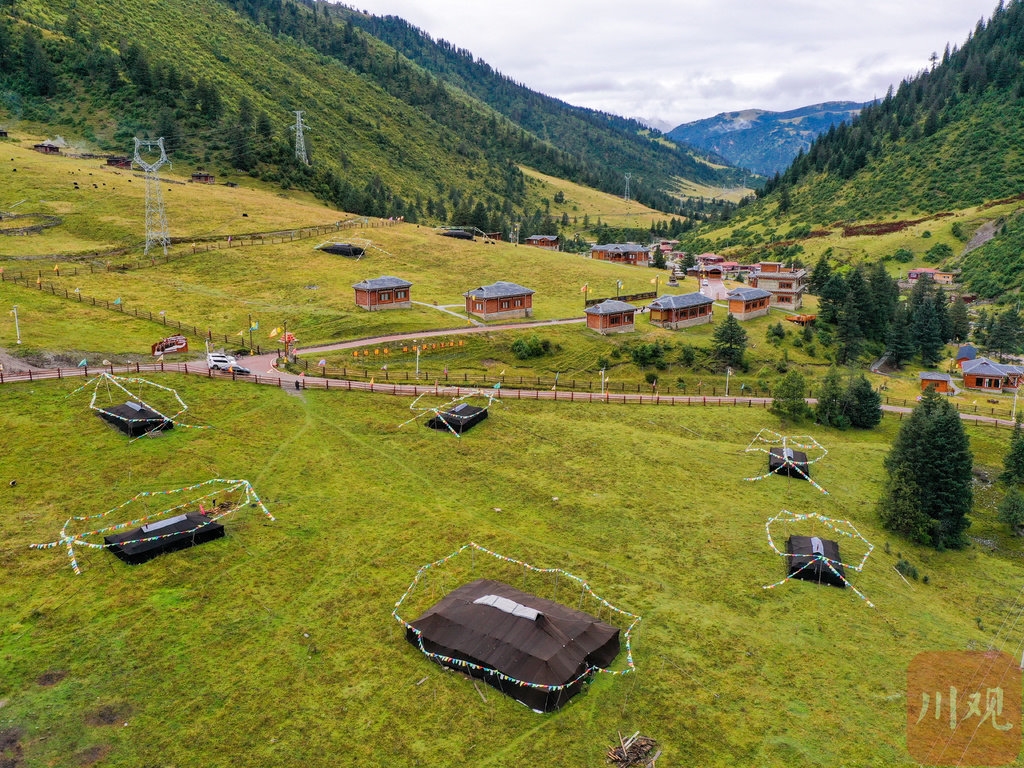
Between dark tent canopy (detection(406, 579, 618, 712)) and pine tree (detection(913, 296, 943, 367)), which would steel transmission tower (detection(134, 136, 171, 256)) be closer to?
dark tent canopy (detection(406, 579, 618, 712))

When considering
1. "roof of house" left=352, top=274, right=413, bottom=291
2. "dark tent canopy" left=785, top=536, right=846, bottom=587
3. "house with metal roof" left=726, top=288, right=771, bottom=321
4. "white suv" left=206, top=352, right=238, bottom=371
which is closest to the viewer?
"dark tent canopy" left=785, top=536, right=846, bottom=587

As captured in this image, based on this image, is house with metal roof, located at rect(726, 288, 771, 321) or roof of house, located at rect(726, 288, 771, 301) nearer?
house with metal roof, located at rect(726, 288, 771, 321)

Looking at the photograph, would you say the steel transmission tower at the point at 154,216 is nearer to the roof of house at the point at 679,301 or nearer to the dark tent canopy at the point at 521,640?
the roof of house at the point at 679,301

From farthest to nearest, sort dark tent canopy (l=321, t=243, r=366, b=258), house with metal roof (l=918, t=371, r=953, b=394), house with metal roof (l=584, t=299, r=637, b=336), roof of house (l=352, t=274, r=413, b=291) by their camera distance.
→ dark tent canopy (l=321, t=243, r=366, b=258) → house with metal roof (l=918, t=371, r=953, b=394) → house with metal roof (l=584, t=299, r=637, b=336) → roof of house (l=352, t=274, r=413, b=291)

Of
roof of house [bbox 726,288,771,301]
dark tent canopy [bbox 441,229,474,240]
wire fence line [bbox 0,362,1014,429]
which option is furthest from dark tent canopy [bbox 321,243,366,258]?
roof of house [bbox 726,288,771,301]

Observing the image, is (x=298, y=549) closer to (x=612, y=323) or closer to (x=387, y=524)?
(x=387, y=524)

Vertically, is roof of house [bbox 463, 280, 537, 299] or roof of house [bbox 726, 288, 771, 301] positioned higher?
roof of house [bbox 726, 288, 771, 301]

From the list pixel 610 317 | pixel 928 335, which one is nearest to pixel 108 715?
pixel 610 317

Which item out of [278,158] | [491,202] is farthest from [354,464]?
[491,202]

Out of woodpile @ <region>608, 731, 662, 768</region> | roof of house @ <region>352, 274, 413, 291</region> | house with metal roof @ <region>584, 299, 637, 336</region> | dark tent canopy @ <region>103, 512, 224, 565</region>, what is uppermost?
roof of house @ <region>352, 274, 413, 291</region>
